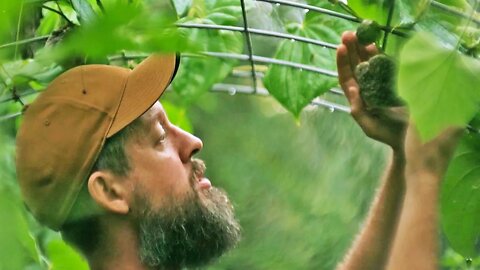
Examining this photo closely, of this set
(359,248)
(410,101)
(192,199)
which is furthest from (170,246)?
(410,101)

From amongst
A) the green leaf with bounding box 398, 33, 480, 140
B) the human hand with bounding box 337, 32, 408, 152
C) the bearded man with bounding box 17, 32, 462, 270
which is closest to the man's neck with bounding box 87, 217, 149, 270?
the bearded man with bounding box 17, 32, 462, 270

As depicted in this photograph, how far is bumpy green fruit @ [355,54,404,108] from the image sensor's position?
740mm

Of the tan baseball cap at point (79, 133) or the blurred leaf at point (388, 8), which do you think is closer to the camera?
the blurred leaf at point (388, 8)

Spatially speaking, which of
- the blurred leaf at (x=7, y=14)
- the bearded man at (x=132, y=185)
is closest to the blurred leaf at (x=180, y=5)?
the bearded man at (x=132, y=185)

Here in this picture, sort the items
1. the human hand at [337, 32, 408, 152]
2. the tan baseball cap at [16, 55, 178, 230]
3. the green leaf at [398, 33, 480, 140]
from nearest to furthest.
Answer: the green leaf at [398, 33, 480, 140]
the human hand at [337, 32, 408, 152]
the tan baseball cap at [16, 55, 178, 230]

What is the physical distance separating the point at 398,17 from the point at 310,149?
2.99 metres

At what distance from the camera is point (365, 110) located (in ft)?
2.68

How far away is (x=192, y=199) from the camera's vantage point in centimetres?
112

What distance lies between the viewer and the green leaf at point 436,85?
17.5 inches

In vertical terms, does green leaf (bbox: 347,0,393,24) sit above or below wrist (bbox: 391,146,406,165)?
above

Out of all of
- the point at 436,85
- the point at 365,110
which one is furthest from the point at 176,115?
the point at 436,85

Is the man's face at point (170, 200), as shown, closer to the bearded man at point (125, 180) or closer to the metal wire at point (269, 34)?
the bearded man at point (125, 180)

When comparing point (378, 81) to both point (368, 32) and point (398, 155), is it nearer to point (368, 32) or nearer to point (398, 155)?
point (368, 32)

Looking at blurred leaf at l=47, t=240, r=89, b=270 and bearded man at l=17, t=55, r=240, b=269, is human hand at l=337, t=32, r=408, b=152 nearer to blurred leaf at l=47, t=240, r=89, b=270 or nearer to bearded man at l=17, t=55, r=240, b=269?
bearded man at l=17, t=55, r=240, b=269
